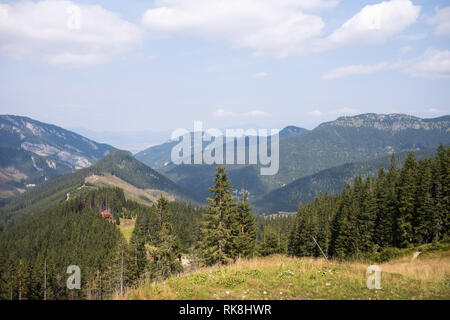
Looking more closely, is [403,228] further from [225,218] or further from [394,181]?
[225,218]

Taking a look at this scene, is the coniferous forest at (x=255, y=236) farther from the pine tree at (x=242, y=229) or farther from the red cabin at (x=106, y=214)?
the red cabin at (x=106, y=214)

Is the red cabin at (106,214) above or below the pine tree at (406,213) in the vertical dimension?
below

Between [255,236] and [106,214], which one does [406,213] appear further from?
[106,214]

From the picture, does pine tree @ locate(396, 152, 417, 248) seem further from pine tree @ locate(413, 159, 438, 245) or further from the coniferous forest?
pine tree @ locate(413, 159, 438, 245)

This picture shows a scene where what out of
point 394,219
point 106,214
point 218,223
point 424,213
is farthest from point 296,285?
point 106,214

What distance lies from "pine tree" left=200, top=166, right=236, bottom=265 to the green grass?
23.3m

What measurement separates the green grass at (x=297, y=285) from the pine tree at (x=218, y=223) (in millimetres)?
23253

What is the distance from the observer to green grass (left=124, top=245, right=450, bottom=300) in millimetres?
11305

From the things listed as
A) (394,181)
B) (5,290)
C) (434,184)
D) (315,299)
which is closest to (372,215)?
(434,184)

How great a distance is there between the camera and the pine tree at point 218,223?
38378 mm

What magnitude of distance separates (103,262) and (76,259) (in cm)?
1484

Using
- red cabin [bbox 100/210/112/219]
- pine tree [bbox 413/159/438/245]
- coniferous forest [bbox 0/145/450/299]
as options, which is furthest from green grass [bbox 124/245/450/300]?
red cabin [bbox 100/210/112/219]

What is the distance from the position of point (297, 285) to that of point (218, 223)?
27.4 m

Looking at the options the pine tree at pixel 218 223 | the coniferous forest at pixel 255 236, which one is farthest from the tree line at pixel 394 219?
the pine tree at pixel 218 223
